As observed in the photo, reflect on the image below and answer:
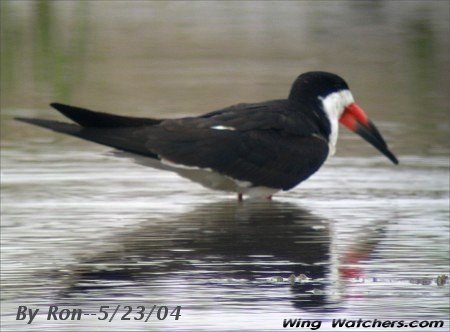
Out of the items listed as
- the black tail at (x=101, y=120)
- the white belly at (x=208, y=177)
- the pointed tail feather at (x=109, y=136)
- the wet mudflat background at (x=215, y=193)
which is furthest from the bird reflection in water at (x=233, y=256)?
the black tail at (x=101, y=120)

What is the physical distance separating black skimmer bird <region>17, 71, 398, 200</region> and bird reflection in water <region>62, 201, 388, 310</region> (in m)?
0.36

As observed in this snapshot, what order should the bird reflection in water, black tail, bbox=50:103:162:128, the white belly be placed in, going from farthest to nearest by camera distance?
the white belly < black tail, bbox=50:103:162:128 < the bird reflection in water

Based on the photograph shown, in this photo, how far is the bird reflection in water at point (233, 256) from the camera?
5.55 meters

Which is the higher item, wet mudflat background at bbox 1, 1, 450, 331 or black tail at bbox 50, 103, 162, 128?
black tail at bbox 50, 103, 162, 128

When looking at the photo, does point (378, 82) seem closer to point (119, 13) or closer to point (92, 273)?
point (119, 13)

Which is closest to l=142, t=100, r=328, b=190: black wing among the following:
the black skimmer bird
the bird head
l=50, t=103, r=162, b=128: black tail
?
the black skimmer bird

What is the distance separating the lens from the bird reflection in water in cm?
555

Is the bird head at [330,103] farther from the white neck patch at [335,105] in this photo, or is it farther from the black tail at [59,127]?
the black tail at [59,127]

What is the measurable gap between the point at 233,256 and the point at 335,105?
2377 millimetres

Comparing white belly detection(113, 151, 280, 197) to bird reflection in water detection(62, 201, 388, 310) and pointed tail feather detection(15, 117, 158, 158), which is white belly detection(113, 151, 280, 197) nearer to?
pointed tail feather detection(15, 117, 158, 158)

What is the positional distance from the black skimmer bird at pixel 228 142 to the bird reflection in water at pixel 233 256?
0.36 metres

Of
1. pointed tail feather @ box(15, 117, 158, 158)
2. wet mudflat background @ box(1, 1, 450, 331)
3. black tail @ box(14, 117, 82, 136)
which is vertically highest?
black tail @ box(14, 117, 82, 136)

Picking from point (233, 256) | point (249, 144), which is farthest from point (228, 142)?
point (233, 256)

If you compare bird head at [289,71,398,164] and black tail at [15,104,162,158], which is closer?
black tail at [15,104,162,158]
